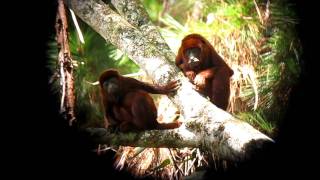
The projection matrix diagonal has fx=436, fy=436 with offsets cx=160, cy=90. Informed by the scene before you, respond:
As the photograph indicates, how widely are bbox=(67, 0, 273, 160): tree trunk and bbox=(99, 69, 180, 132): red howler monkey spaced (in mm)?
124

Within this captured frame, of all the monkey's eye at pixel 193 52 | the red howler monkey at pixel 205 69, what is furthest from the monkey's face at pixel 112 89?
the monkey's eye at pixel 193 52

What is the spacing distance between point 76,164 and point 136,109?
190cm

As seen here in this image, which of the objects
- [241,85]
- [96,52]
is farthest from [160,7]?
[241,85]

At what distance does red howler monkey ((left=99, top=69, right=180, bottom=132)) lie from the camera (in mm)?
4199

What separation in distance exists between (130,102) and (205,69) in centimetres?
103

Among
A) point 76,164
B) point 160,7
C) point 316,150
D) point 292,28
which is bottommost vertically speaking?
point 76,164

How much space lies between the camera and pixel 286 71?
18.7 ft

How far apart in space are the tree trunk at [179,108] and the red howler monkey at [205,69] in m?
0.32

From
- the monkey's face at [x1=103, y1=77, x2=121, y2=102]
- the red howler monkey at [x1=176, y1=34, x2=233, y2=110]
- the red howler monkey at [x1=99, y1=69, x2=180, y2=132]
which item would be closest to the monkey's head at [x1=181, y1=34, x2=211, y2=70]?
the red howler monkey at [x1=176, y1=34, x2=233, y2=110]

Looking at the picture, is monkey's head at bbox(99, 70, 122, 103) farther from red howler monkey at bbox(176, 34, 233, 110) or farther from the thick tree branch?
the thick tree branch

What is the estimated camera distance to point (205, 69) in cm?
486

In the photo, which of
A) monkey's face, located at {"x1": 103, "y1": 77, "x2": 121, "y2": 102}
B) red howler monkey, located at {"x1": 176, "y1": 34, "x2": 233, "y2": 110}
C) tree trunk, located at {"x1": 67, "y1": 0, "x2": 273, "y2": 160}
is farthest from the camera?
red howler monkey, located at {"x1": 176, "y1": 34, "x2": 233, "y2": 110}

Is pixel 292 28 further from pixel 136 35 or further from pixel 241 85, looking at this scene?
pixel 136 35

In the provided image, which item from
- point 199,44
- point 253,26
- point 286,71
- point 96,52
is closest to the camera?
point 199,44
